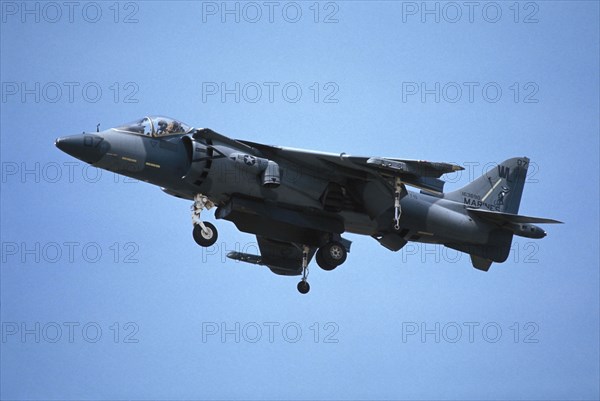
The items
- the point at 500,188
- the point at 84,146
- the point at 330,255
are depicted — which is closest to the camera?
the point at 84,146

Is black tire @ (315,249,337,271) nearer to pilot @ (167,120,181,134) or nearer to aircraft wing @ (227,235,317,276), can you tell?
aircraft wing @ (227,235,317,276)

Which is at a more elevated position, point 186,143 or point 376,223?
point 186,143

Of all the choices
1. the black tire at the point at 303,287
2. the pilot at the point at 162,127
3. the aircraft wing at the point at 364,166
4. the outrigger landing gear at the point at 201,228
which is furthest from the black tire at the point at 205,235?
the black tire at the point at 303,287

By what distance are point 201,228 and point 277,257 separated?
189 inches

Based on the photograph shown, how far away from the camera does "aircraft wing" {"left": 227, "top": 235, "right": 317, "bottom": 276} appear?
29547 mm

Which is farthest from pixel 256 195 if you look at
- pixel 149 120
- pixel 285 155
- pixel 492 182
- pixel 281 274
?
pixel 492 182

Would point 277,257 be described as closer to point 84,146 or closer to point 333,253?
point 333,253

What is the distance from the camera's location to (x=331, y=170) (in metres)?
26.3

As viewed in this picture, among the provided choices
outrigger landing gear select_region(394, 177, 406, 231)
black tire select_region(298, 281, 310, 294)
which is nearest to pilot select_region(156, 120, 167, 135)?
outrigger landing gear select_region(394, 177, 406, 231)

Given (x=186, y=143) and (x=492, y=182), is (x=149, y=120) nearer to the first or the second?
(x=186, y=143)

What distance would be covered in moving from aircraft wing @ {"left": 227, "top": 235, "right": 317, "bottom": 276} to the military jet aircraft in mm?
527

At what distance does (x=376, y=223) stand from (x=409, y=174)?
69.9 inches

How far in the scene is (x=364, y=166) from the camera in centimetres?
2594

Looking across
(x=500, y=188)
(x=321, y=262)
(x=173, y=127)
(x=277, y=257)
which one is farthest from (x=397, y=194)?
(x=173, y=127)
